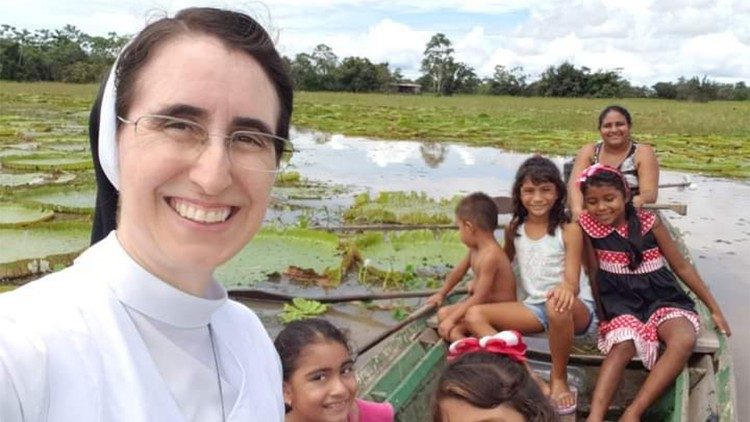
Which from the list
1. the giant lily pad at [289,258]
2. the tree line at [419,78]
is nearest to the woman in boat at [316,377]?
the giant lily pad at [289,258]

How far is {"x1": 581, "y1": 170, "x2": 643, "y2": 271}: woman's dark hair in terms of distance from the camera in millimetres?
3324

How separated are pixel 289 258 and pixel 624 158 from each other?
3.25 meters

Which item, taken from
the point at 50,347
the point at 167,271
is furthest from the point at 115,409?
the point at 167,271

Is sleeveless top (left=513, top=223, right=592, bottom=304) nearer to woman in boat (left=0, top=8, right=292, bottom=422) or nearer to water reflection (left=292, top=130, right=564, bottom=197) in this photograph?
woman in boat (left=0, top=8, right=292, bottom=422)

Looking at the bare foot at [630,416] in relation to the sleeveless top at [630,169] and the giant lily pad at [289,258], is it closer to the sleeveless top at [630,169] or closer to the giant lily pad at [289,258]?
the sleeveless top at [630,169]

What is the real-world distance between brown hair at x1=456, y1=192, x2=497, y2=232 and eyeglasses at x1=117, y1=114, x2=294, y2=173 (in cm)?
276

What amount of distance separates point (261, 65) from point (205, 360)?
1.34 ft

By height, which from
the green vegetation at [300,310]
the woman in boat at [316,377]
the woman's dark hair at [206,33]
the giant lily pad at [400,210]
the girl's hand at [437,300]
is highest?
the woman's dark hair at [206,33]

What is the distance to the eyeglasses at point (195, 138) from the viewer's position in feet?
2.93

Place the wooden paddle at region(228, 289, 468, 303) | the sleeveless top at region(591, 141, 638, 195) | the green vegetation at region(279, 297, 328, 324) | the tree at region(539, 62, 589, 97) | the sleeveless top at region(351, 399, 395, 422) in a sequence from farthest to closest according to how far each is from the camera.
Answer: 1. the tree at region(539, 62, 589, 97)
2. the wooden paddle at region(228, 289, 468, 303)
3. the green vegetation at region(279, 297, 328, 324)
4. the sleeveless top at region(591, 141, 638, 195)
5. the sleeveless top at region(351, 399, 395, 422)

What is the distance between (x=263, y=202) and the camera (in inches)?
38.8

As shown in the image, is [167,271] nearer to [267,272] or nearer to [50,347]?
[50,347]

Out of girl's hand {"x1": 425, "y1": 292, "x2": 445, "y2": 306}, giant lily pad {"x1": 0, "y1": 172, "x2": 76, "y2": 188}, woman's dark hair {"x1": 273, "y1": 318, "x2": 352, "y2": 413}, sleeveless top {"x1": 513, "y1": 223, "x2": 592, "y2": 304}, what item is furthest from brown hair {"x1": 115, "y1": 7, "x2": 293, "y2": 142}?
giant lily pad {"x1": 0, "y1": 172, "x2": 76, "y2": 188}

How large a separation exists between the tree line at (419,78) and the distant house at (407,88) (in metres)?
0.35
